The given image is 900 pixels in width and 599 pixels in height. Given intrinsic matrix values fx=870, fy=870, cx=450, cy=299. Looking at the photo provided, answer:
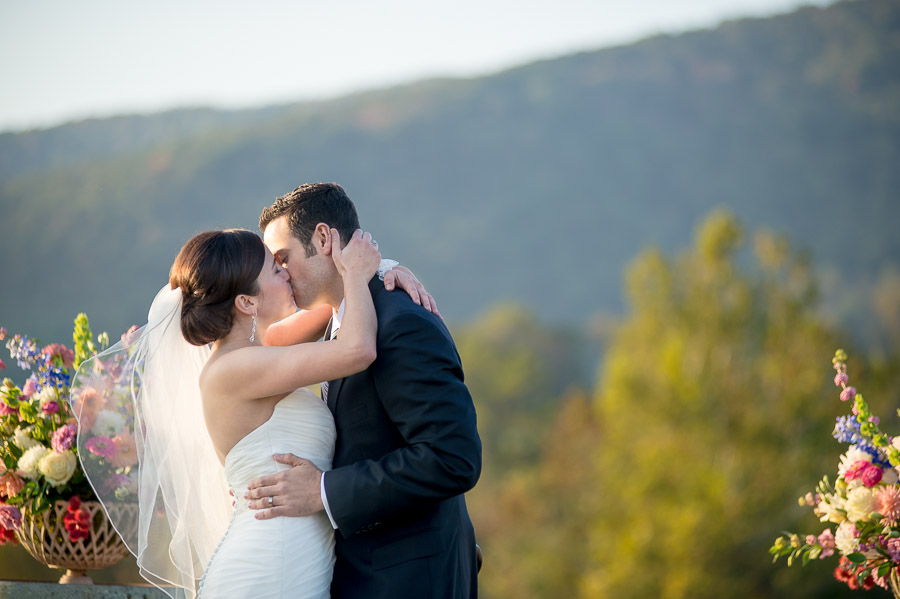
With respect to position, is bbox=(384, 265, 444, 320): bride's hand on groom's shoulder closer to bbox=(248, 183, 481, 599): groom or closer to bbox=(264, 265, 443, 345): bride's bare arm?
bbox=(248, 183, 481, 599): groom

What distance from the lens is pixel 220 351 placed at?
10.3 feet

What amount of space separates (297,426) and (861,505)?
208 centimetres

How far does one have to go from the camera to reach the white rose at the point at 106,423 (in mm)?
3547

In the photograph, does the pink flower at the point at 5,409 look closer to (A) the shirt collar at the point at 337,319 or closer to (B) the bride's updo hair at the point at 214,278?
(B) the bride's updo hair at the point at 214,278

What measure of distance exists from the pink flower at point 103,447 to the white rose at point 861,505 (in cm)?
287

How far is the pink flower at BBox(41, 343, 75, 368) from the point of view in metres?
3.84

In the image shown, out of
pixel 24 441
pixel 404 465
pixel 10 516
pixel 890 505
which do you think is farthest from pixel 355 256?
pixel 890 505

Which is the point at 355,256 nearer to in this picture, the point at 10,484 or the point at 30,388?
the point at 30,388

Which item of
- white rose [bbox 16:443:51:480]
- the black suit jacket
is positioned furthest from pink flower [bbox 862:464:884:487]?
white rose [bbox 16:443:51:480]

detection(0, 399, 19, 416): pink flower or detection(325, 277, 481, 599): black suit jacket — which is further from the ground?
detection(0, 399, 19, 416): pink flower

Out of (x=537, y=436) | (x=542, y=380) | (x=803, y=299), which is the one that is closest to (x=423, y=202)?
(x=542, y=380)

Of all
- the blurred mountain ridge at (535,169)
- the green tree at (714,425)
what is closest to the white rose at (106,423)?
the green tree at (714,425)

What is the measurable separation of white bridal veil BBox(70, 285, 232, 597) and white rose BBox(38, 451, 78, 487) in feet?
0.71

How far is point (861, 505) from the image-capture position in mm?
3184
